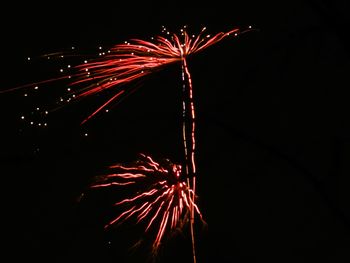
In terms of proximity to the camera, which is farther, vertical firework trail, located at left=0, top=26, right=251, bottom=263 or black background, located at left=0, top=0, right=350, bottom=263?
black background, located at left=0, top=0, right=350, bottom=263

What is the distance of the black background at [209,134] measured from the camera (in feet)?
19.7

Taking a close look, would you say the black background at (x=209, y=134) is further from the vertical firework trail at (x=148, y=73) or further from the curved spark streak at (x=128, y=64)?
the curved spark streak at (x=128, y=64)

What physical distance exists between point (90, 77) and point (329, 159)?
109 inches

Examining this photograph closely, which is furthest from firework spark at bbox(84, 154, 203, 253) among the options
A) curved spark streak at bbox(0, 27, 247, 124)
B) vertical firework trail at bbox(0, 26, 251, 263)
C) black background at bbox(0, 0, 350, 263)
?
curved spark streak at bbox(0, 27, 247, 124)

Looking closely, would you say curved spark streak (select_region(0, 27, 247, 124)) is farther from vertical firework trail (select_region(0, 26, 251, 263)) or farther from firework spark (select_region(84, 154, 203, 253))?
firework spark (select_region(84, 154, 203, 253))

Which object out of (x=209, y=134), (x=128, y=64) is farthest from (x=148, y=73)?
(x=209, y=134)

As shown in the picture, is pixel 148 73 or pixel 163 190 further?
pixel 148 73

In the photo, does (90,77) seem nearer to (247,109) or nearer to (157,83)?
(157,83)

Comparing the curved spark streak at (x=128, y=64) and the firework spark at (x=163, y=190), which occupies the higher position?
the curved spark streak at (x=128, y=64)

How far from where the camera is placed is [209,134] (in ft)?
A: 20.0

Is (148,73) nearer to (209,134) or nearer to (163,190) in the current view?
(163,190)

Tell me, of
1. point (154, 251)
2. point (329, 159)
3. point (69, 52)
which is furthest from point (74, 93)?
point (329, 159)

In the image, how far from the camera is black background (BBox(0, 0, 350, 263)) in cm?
600

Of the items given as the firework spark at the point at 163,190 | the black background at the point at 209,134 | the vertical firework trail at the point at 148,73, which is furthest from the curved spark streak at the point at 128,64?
the firework spark at the point at 163,190
